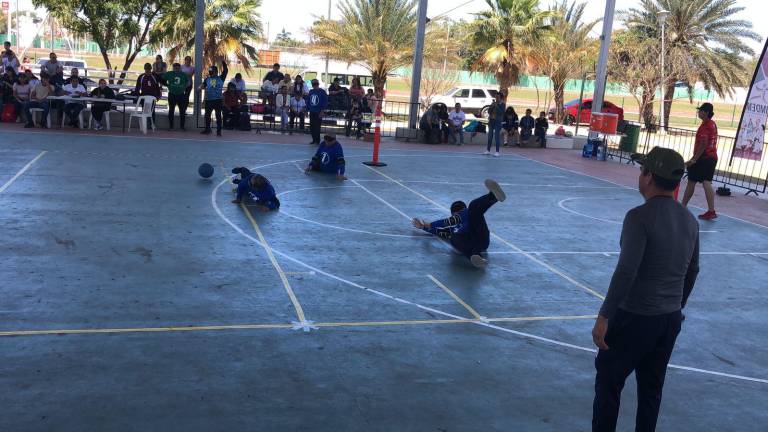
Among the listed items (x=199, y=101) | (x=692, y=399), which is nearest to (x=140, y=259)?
(x=692, y=399)

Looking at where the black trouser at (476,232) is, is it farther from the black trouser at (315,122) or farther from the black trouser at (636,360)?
the black trouser at (315,122)

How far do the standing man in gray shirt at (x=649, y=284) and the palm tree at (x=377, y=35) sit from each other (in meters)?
29.5

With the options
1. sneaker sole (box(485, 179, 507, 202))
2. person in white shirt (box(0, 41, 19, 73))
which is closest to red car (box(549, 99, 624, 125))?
person in white shirt (box(0, 41, 19, 73))

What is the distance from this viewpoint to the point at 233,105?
2280cm

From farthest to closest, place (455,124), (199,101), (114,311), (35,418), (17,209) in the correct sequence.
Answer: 1. (455,124)
2. (199,101)
3. (17,209)
4. (114,311)
5. (35,418)

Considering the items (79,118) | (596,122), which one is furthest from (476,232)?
(596,122)

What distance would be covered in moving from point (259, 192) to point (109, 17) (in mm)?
17318

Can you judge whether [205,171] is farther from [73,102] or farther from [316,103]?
[73,102]

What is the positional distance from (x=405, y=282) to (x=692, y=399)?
11.3 feet

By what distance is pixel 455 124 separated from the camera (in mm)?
24203

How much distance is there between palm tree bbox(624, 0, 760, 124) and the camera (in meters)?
34.4

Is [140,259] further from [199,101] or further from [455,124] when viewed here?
[455,124]

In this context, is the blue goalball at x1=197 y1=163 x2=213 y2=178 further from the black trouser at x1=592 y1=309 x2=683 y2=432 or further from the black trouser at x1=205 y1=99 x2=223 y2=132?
the black trouser at x1=592 y1=309 x2=683 y2=432

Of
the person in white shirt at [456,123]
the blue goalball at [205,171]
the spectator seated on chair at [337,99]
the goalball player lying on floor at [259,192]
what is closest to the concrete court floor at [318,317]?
the goalball player lying on floor at [259,192]
